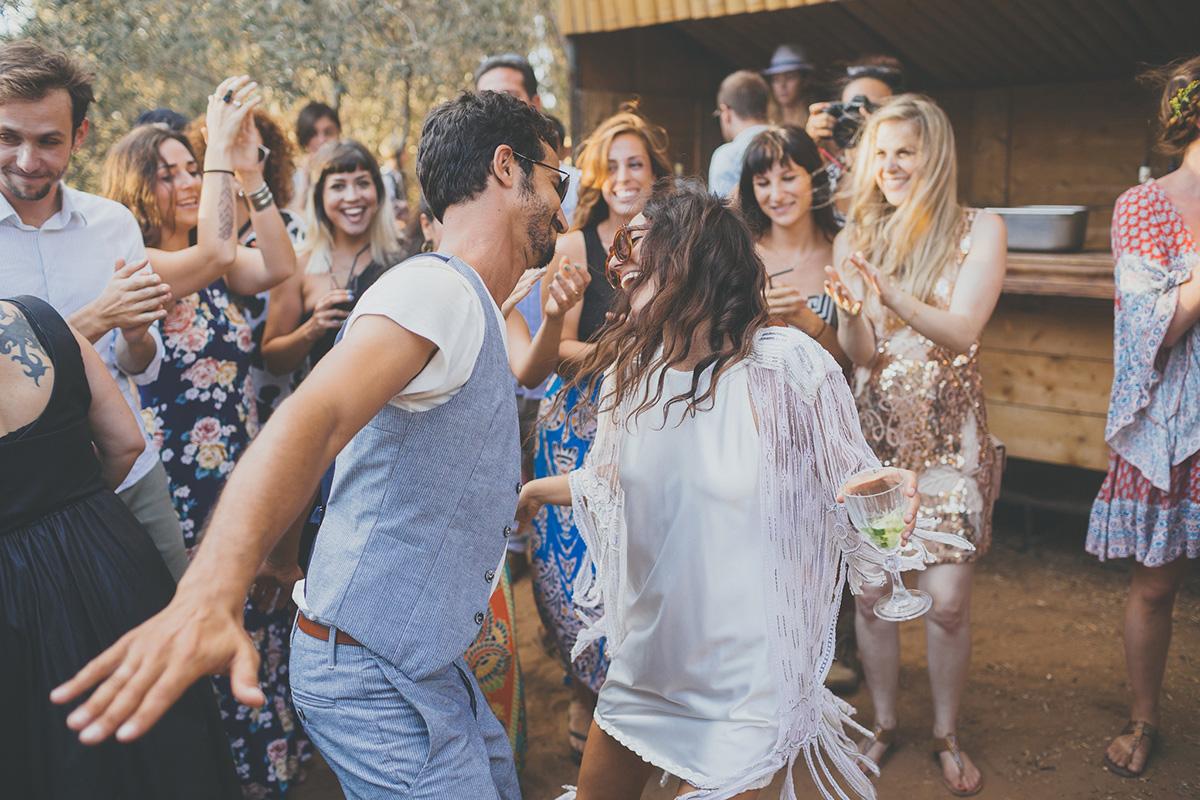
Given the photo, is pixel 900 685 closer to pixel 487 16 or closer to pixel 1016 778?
pixel 1016 778

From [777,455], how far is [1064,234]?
3.44m

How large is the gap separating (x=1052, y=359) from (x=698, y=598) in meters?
3.57

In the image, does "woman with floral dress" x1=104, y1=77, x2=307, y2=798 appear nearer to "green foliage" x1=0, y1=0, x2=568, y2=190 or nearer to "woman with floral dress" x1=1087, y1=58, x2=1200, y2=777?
"green foliage" x1=0, y1=0, x2=568, y2=190

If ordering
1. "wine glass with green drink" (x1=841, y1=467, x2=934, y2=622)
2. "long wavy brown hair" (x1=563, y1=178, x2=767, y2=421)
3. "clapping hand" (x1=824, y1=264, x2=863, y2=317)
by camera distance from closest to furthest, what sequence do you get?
"wine glass with green drink" (x1=841, y1=467, x2=934, y2=622), "long wavy brown hair" (x1=563, y1=178, x2=767, y2=421), "clapping hand" (x1=824, y1=264, x2=863, y2=317)

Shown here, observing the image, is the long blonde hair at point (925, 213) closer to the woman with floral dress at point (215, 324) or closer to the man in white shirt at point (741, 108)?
the man in white shirt at point (741, 108)

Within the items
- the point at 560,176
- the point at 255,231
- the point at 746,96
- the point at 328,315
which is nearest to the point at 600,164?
the point at 328,315

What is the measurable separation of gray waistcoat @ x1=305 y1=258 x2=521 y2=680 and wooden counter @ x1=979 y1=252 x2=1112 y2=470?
3746mm

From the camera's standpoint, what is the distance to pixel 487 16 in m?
7.55

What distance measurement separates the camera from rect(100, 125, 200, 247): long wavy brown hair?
11.0 feet

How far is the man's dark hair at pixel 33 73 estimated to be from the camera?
260 cm

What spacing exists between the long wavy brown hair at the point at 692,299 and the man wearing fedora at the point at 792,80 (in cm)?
382

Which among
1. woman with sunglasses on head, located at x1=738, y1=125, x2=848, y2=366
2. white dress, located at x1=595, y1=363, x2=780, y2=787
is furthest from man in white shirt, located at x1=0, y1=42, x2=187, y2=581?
woman with sunglasses on head, located at x1=738, y1=125, x2=848, y2=366

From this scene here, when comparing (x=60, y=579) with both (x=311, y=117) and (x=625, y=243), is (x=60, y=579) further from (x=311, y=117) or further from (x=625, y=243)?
(x=311, y=117)

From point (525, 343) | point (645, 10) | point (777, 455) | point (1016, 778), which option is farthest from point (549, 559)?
point (645, 10)
